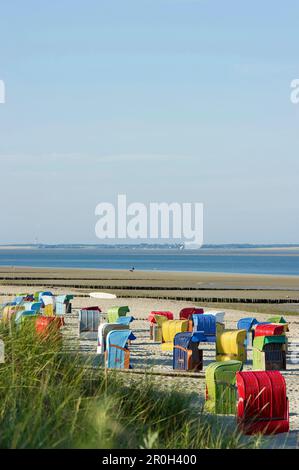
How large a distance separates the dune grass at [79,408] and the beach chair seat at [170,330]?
10.1 m

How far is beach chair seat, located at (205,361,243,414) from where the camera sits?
12102 millimetres

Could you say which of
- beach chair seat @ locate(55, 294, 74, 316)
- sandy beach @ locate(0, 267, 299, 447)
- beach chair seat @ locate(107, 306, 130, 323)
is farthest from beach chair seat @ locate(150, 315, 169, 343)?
beach chair seat @ locate(55, 294, 74, 316)

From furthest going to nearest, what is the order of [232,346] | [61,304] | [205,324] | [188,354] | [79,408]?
[61,304]
[205,324]
[232,346]
[188,354]
[79,408]

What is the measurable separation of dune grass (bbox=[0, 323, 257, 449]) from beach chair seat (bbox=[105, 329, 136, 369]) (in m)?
5.70

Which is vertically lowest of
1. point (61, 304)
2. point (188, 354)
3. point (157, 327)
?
point (188, 354)

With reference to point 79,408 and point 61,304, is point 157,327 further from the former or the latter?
point 79,408

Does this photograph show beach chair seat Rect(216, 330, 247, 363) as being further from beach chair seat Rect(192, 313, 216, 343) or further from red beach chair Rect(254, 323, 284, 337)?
beach chair seat Rect(192, 313, 216, 343)

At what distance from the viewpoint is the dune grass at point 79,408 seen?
6906mm

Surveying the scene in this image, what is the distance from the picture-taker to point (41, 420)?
279 inches

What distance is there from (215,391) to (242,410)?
1155mm

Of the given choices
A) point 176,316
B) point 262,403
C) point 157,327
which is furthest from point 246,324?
point 262,403

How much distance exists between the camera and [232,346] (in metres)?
18.3

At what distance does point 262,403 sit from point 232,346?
7.04m
